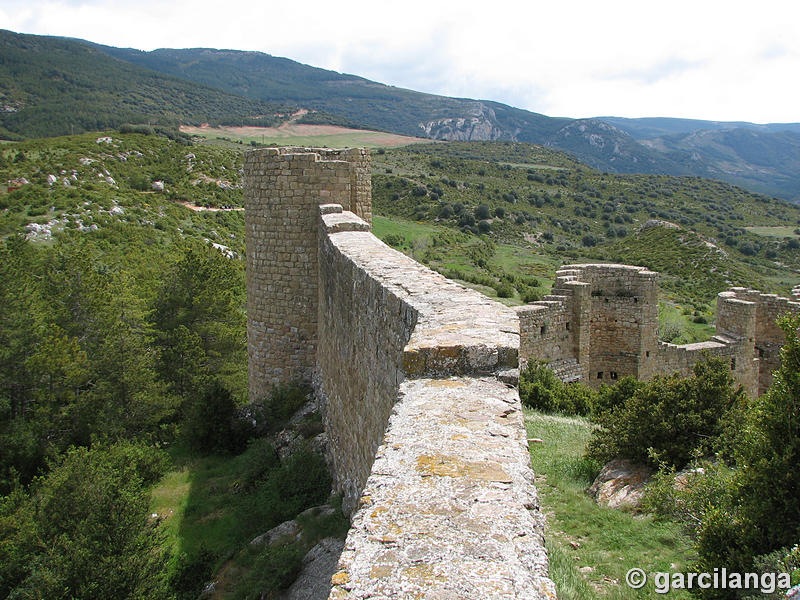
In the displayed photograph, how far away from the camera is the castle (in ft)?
6.40

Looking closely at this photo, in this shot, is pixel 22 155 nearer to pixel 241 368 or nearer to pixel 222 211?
pixel 222 211

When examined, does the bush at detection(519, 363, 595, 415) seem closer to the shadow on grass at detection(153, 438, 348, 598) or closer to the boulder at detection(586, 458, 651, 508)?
the boulder at detection(586, 458, 651, 508)

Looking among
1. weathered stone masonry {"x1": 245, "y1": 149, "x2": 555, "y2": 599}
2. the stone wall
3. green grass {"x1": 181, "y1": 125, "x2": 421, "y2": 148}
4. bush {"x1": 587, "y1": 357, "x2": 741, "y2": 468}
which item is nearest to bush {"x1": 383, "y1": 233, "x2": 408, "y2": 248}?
the stone wall

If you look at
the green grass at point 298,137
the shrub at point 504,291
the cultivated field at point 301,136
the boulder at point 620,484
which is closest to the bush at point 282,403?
the boulder at point 620,484

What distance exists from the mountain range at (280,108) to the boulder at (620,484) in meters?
62.2

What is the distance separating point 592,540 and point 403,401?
324 cm

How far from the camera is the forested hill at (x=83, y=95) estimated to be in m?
63.9

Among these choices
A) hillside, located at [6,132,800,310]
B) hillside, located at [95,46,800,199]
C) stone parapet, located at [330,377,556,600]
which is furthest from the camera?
hillside, located at [95,46,800,199]

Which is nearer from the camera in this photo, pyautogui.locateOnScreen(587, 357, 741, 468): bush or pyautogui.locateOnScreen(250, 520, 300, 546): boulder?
pyautogui.locateOnScreen(250, 520, 300, 546): boulder

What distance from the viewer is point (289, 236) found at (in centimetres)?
841

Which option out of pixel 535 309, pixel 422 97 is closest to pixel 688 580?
pixel 535 309

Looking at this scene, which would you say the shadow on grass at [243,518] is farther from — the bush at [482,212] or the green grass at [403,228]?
the bush at [482,212]

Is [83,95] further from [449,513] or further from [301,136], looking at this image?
[449,513]

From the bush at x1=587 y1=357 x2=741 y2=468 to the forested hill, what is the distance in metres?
62.6
